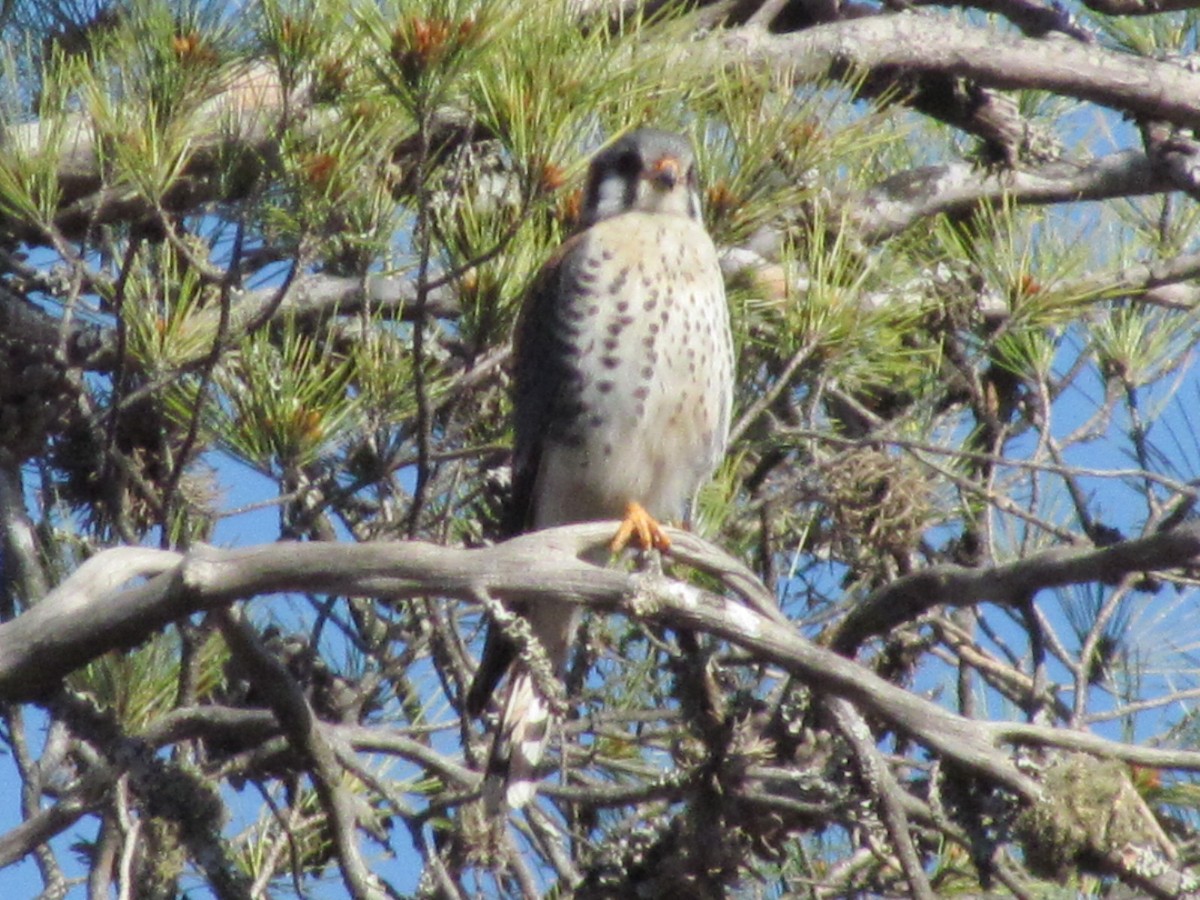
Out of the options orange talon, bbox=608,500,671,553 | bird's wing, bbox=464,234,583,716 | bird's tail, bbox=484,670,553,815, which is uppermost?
bird's wing, bbox=464,234,583,716

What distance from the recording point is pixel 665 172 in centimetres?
355

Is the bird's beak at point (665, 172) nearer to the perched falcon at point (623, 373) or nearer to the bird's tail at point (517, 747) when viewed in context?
the perched falcon at point (623, 373)

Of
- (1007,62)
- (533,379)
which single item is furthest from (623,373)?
(1007,62)

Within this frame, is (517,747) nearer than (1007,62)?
Yes

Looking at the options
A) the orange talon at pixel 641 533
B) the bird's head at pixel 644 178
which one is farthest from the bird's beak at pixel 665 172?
the orange talon at pixel 641 533

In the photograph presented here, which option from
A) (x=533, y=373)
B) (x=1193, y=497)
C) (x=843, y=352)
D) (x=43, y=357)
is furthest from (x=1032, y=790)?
(x=43, y=357)

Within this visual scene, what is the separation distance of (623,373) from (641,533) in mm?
640

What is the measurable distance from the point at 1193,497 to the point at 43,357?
2.08 meters

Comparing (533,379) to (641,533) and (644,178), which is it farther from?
(641,533)

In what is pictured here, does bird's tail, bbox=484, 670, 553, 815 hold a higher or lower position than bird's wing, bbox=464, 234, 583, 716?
lower

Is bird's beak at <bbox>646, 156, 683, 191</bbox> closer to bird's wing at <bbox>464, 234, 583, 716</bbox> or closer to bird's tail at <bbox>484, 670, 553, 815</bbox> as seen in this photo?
bird's wing at <bbox>464, 234, 583, 716</bbox>

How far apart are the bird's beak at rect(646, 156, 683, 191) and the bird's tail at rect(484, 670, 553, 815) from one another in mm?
965

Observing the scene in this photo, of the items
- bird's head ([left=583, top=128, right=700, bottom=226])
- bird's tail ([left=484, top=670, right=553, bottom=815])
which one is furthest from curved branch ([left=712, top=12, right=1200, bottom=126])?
bird's tail ([left=484, top=670, right=553, bottom=815])

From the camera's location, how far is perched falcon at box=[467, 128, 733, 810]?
3510 millimetres
